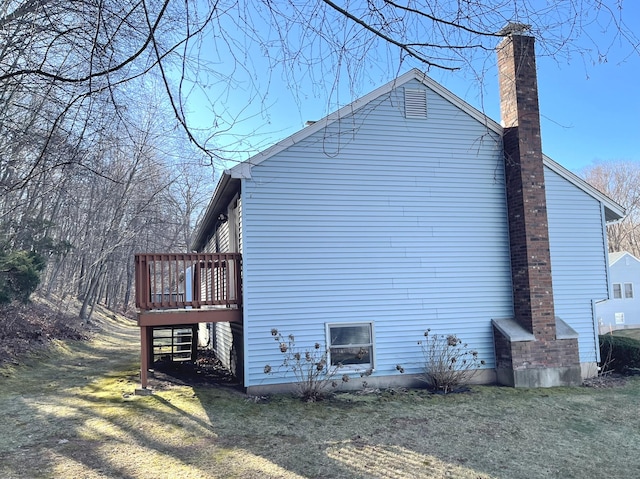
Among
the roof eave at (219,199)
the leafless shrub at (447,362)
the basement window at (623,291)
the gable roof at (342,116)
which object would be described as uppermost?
the gable roof at (342,116)

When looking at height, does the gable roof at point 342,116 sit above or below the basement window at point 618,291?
above

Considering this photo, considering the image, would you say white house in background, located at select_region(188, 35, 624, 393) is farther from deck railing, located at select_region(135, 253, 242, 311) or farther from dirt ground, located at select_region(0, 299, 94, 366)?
dirt ground, located at select_region(0, 299, 94, 366)

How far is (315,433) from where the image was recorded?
658 centimetres

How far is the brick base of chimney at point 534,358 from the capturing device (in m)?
9.23

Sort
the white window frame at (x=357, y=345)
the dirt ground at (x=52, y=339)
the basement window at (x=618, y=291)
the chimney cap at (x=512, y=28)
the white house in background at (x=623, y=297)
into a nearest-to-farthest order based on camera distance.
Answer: the chimney cap at (x=512, y=28), the white window frame at (x=357, y=345), the dirt ground at (x=52, y=339), the white house in background at (x=623, y=297), the basement window at (x=618, y=291)

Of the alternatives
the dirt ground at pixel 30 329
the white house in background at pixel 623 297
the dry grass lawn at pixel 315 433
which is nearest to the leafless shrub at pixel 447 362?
the dry grass lawn at pixel 315 433

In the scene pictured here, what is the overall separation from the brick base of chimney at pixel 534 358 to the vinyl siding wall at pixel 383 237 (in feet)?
1.12

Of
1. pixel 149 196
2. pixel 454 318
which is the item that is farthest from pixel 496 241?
pixel 149 196

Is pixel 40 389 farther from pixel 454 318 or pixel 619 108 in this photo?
pixel 619 108

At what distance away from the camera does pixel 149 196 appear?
73.6 feet

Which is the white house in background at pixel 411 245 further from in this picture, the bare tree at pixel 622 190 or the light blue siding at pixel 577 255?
the bare tree at pixel 622 190

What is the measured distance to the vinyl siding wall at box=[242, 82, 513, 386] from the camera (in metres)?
8.86

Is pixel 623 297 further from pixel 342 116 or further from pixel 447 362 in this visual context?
pixel 342 116

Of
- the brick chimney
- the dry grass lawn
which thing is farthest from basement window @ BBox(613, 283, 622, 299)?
the brick chimney
